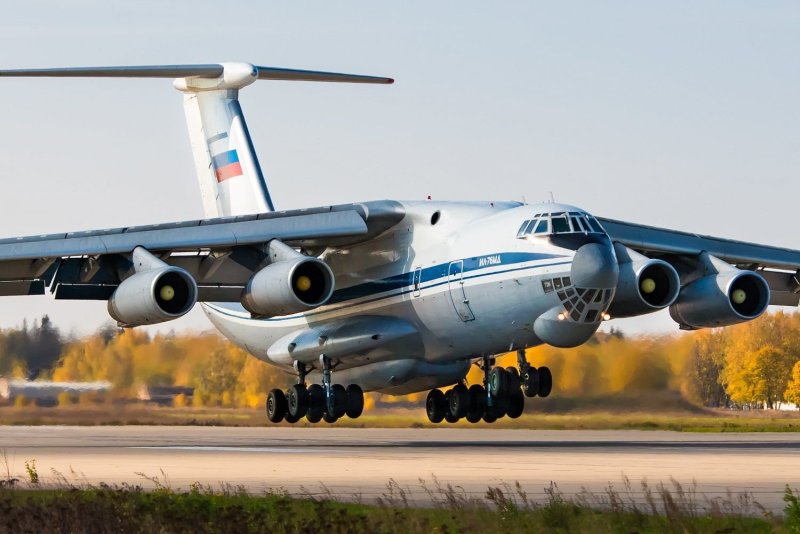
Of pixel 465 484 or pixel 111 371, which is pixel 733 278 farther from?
pixel 111 371

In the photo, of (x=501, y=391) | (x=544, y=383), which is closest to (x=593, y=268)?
(x=544, y=383)

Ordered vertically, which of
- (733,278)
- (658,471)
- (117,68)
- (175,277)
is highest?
(117,68)

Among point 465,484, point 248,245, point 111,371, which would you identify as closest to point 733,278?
point 248,245

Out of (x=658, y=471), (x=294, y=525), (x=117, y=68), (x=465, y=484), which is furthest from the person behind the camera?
(x=117, y=68)

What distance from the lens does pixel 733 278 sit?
849 inches

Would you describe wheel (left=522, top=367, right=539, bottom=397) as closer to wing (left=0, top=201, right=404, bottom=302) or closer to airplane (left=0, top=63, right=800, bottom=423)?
airplane (left=0, top=63, right=800, bottom=423)

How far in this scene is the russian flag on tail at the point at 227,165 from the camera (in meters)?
25.4

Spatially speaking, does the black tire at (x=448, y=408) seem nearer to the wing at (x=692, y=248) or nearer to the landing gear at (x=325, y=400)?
the landing gear at (x=325, y=400)

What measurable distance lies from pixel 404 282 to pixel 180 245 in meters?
3.44

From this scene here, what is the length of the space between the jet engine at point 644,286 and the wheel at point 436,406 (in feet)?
11.2

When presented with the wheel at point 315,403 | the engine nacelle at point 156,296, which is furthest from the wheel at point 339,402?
the engine nacelle at point 156,296

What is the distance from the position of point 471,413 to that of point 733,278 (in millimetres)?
4567

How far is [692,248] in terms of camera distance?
22.6 metres

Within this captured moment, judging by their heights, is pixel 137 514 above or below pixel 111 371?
below
